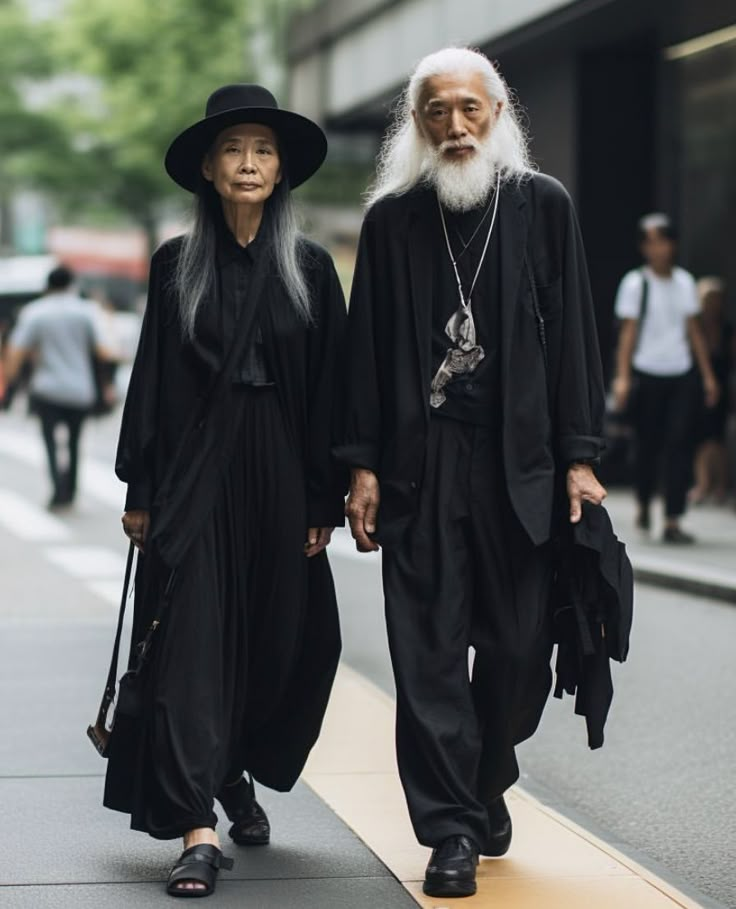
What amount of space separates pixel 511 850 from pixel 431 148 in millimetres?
1723

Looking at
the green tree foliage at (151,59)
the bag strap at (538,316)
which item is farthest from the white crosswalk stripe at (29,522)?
the green tree foliage at (151,59)

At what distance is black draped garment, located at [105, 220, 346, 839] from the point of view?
455 cm

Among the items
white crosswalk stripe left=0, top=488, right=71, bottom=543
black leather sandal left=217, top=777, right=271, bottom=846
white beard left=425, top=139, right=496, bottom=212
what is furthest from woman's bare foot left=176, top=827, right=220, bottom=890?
white crosswalk stripe left=0, top=488, right=71, bottom=543

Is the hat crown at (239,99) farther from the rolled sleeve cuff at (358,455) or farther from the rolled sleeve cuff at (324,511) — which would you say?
the rolled sleeve cuff at (324,511)

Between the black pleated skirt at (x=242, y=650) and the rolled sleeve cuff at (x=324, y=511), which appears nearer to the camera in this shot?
the black pleated skirt at (x=242, y=650)

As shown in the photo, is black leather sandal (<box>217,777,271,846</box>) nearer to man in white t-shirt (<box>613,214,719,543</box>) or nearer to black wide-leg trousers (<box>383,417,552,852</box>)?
black wide-leg trousers (<box>383,417,552,852</box>)

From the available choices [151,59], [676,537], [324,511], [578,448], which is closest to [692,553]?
[676,537]

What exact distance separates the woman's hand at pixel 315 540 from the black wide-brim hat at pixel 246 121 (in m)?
0.85

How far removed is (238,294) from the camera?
4.67m

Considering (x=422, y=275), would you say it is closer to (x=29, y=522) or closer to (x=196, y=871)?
(x=196, y=871)

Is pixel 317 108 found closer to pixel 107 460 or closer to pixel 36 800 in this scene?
pixel 107 460

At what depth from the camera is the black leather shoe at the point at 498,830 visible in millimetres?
4707

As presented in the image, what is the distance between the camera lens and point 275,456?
15.3 ft

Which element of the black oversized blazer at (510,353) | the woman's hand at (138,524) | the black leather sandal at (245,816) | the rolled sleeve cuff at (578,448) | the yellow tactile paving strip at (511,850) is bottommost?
the yellow tactile paving strip at (511,850)
